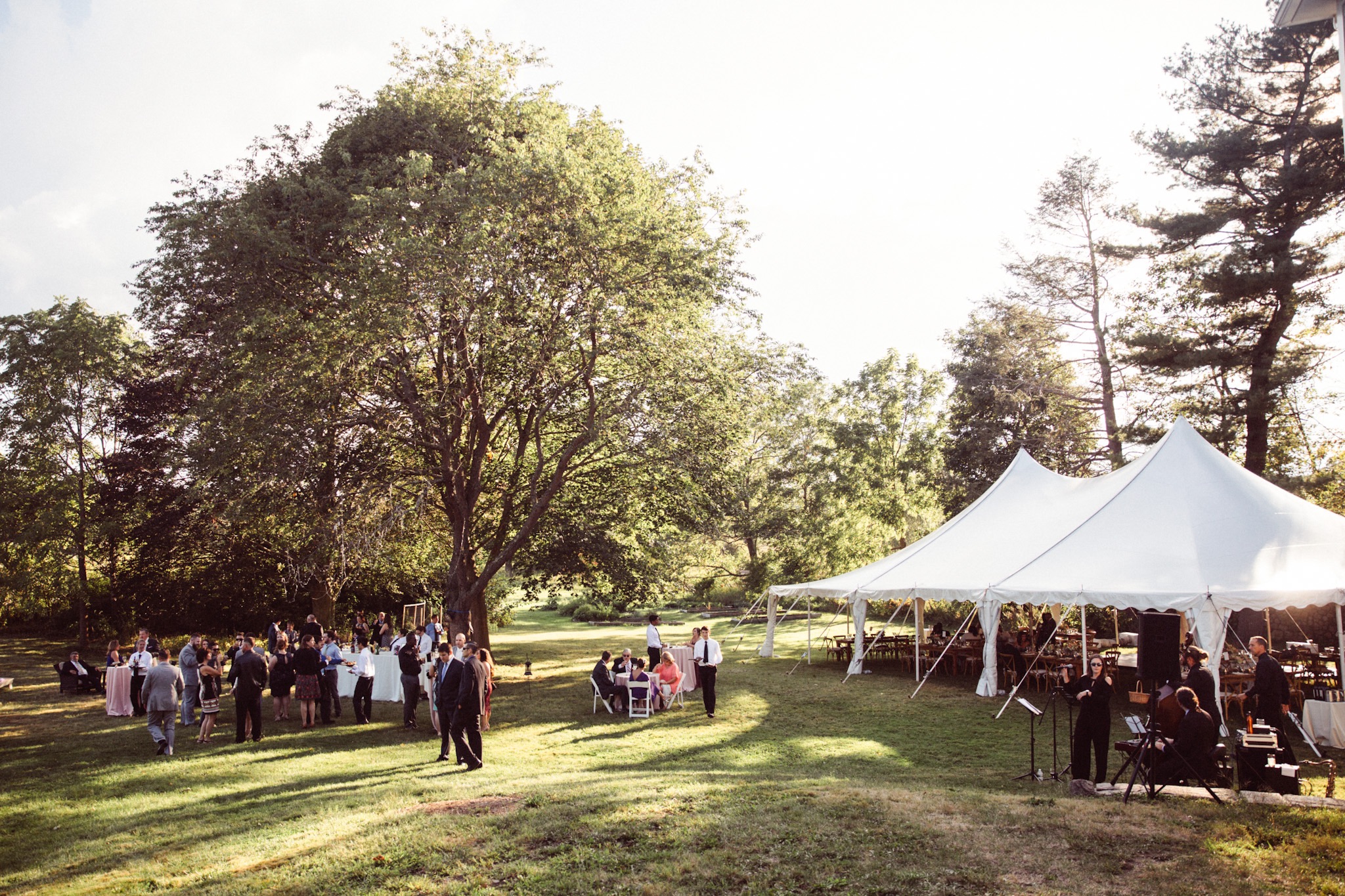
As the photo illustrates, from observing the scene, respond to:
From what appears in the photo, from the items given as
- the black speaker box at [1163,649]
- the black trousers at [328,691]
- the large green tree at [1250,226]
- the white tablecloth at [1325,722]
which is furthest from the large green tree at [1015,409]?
the black trousers at [328,691]

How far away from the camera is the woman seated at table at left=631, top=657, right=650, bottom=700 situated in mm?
13125

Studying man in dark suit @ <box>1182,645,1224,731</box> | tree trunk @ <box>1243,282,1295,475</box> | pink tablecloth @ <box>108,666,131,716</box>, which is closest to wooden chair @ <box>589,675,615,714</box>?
pink tablecloth @ <box>108,666,131,716</box>

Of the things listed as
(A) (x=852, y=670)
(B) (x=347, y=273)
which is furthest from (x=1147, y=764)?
(B) (x=347, y=273)

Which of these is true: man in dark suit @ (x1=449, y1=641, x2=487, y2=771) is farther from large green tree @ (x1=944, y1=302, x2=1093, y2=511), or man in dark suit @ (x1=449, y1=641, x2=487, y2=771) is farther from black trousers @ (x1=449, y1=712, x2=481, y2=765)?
large green tree @ (x1=944, y1=302, x2=1093, y2=511)

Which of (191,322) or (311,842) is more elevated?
(191,322)

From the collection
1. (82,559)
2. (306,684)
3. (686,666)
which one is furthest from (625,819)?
(82,559)

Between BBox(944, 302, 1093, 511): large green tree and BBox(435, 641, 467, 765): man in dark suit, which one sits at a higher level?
BBox(944, 302, 1093, 511): large green tree

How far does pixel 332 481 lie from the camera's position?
17.2 m

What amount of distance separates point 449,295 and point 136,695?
856 cm

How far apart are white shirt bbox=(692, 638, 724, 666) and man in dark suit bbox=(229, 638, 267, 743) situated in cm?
621

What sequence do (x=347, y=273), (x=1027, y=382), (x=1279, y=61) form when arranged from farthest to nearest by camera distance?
(x=1027, y=382) < (x=1279, y=61) < (x=347, y=273)

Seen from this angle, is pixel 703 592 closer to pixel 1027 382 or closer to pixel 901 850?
pixel 1027 382

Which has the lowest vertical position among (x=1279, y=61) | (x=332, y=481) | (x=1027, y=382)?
(x=332, y=481)

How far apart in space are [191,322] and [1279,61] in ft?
81.3
